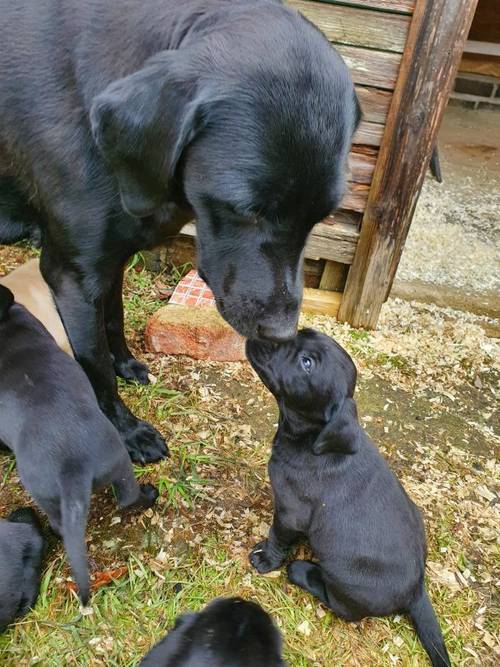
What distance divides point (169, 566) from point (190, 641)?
89cm

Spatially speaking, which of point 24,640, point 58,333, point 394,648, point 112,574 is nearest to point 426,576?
point 394,648

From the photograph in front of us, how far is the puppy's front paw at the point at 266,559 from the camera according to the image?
2.56 metres

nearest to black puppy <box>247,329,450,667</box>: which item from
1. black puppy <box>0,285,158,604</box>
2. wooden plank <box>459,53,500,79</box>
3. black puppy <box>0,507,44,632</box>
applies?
black puppy <box>0,285,158,604</box>

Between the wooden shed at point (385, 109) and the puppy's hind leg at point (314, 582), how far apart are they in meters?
1.71

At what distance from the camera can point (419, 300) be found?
14.0 ft

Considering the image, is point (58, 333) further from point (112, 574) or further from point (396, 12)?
point (396, 12)

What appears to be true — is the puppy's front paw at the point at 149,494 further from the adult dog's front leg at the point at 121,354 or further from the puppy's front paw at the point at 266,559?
the adult dog's front leg at the point at 121,354

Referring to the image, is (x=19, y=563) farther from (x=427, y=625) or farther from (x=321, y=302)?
(x=321, y=302)

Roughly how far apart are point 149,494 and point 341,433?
41.4 inches

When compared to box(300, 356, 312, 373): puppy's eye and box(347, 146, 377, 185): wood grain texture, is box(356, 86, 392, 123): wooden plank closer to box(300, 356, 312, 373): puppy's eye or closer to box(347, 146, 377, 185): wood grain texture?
box(347, 146, 377, 185): wood grain texture

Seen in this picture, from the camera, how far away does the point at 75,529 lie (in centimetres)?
206

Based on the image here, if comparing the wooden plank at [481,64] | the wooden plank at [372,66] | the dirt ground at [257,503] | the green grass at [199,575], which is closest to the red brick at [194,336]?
the dirt ground at [257,503]

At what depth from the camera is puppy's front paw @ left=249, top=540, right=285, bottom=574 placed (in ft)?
8.39

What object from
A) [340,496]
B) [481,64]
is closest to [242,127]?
[340,496]
